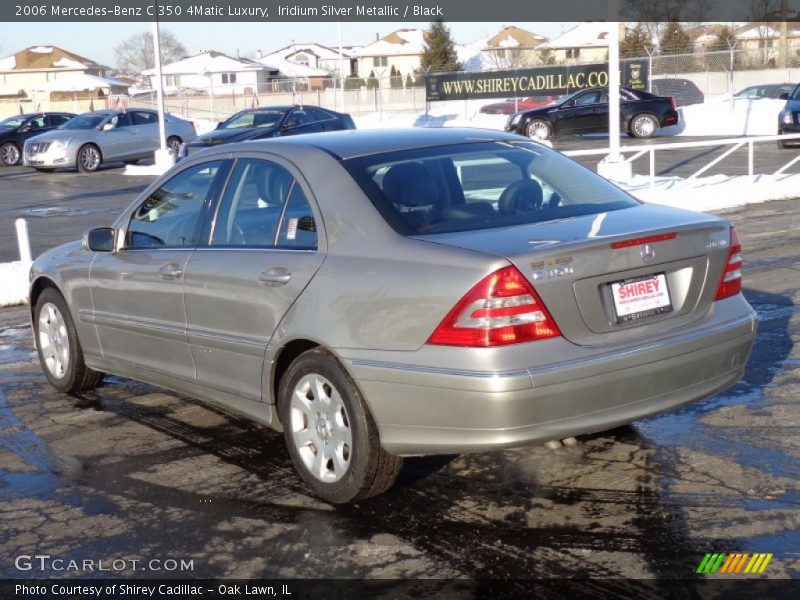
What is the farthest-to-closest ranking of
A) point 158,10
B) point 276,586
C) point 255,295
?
point 158,10
point 255,295
point 276,586

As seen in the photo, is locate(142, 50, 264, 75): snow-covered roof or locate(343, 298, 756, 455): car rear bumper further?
locate(142, 50, 264, 75): snow-covered roof

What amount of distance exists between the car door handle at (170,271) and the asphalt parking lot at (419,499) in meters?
0.90

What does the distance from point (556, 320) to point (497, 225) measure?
2.08 ft

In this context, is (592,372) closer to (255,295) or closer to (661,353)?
(661,353)

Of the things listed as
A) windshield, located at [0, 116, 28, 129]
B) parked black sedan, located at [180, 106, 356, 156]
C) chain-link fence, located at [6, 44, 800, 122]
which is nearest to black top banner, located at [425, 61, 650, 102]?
chain-link fence, located at [6, 44, 800, 122]

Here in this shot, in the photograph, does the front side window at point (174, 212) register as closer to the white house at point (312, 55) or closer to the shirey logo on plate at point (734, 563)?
the shirey logo on plate at point (734, 563)

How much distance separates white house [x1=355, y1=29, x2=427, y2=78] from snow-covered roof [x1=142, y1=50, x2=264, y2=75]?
11521mm

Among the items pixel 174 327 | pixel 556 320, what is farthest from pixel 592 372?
pixel 174 327

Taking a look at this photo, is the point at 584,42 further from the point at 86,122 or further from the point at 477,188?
the point at 477,188

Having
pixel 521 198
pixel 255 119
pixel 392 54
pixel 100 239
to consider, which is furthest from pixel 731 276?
pixel 392 54

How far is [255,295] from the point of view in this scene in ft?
16.7

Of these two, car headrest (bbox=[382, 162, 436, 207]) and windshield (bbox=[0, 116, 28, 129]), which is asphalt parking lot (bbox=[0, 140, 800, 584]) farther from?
windshield (bbox=[0, 116, 28, 129])

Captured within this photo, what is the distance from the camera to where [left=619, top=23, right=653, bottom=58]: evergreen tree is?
170ft

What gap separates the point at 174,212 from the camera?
6.04 m
